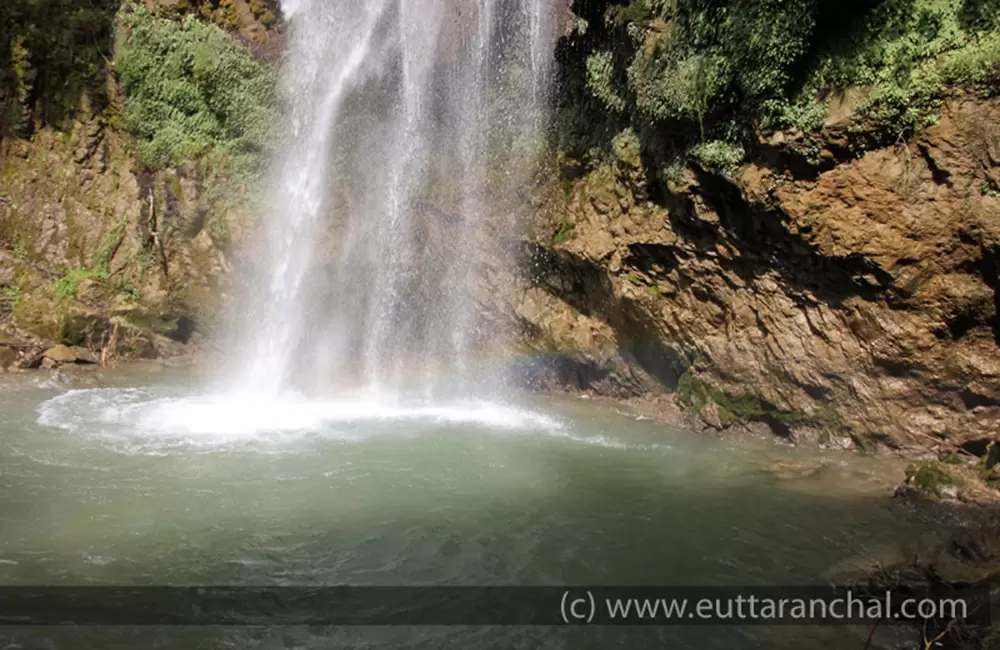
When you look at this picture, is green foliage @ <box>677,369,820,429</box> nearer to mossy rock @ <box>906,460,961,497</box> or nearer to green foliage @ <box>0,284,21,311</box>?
mossy rock @ <box>906,460,961,497</box>

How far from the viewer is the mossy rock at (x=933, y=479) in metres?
7.98

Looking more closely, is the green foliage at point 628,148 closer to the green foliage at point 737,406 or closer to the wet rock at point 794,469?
the green foliage at point 737,406

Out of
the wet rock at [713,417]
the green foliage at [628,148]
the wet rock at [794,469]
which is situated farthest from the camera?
the green foliage at [628,148]

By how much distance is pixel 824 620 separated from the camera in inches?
229

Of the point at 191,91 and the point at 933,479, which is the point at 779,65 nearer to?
the point at 933,479

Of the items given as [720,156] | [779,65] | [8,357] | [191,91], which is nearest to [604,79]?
[720,156]

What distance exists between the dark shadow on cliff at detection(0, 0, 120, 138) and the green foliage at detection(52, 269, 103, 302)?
358 cm

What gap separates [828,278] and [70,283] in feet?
51.7

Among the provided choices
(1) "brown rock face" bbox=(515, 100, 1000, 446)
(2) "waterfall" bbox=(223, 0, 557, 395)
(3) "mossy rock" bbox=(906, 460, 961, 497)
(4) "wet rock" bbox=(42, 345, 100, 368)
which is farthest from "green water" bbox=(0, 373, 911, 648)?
(4) "wet rock" bbox=(42, 345, 100, 368)

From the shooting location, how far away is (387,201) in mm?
14930

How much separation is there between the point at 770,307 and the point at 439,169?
7108 millimetres

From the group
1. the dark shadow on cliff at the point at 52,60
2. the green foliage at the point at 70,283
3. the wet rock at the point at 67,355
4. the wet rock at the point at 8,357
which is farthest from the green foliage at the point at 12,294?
the dark shadow on cliff at the point at 52,60

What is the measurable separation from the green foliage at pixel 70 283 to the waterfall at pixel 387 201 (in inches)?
151

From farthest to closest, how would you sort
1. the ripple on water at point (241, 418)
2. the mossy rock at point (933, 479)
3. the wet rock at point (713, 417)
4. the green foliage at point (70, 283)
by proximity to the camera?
the green foliage at point (70, 283), the wet rock at point (713, 417), the ripple on water at point (241, 418), the mossy rock at point (933, 479)
